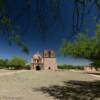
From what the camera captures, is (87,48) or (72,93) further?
(87,48)

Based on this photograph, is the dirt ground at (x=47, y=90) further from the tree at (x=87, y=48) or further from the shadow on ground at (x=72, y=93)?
the tree at (x=87, y=48)

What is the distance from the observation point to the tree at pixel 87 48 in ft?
146

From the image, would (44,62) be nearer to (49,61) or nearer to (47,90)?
(49,61)

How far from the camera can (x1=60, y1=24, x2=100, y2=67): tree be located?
4462cm

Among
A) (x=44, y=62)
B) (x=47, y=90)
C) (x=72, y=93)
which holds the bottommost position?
(x=72, y=93)

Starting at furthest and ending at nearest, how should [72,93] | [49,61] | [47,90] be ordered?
[49,61] → [47,90] → [72,93]

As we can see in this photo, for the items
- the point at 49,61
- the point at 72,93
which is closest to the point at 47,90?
the point at 72,93

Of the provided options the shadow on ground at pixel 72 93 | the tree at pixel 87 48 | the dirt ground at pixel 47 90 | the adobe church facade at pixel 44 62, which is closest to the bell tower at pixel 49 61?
the adobe church facade at pixel 44 62

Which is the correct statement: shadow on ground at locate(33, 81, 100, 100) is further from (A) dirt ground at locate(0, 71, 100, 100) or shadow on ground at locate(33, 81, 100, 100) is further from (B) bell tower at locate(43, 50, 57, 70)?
(B) bell tower at locate(43, 50, 57, 70)

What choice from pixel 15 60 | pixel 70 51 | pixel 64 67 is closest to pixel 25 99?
pixel 70 51

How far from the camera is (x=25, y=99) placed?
667 inches

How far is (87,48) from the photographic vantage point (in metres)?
53.3

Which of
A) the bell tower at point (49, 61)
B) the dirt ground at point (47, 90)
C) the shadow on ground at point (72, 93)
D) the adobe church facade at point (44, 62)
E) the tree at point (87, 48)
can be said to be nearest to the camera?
the dirt ground at point (47, 90)

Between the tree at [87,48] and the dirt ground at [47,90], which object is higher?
the tree at [87,48]
